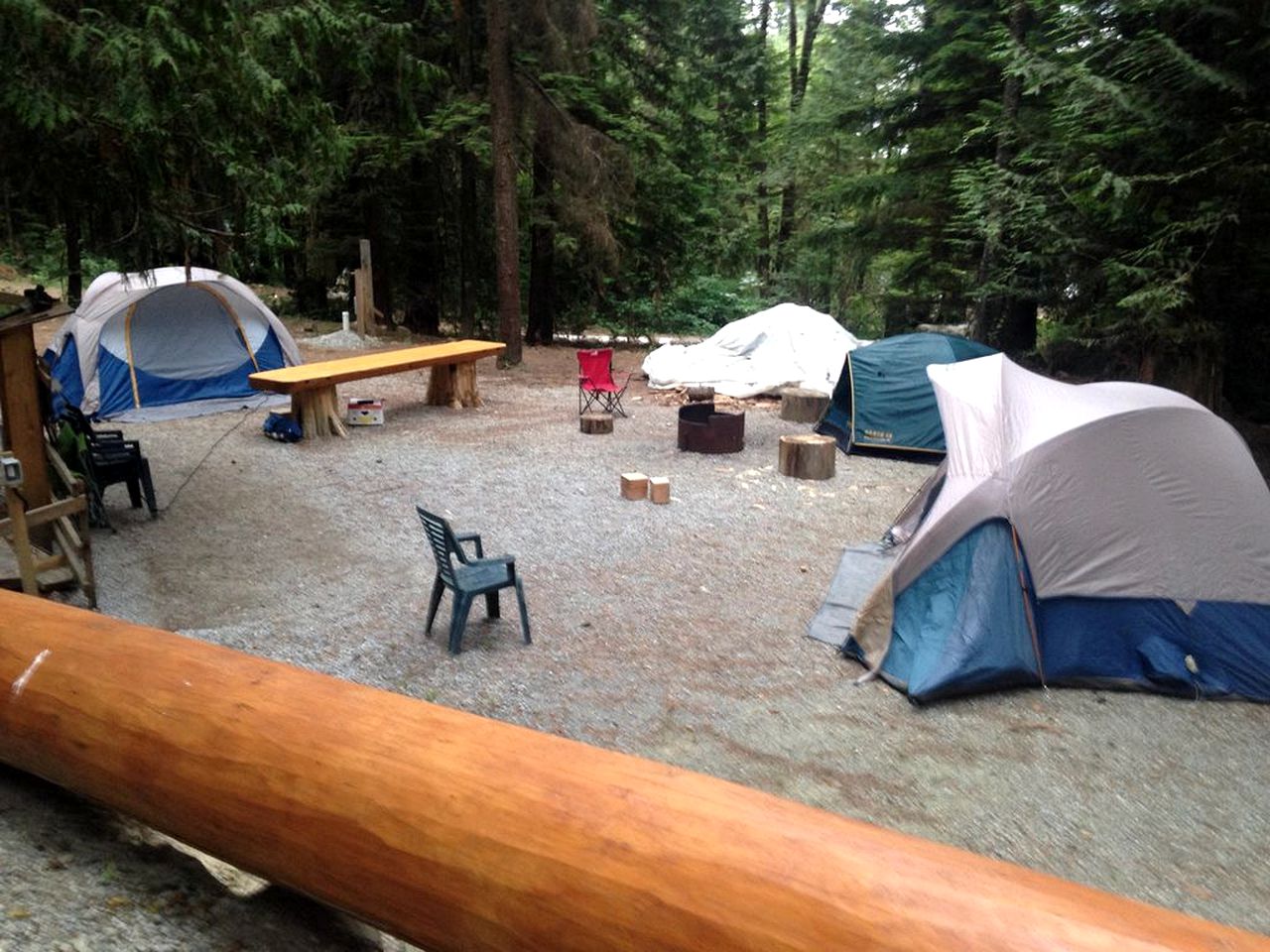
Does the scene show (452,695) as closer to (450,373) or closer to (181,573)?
(181,573)

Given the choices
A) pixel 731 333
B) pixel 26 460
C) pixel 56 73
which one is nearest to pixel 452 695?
pixel 26 460

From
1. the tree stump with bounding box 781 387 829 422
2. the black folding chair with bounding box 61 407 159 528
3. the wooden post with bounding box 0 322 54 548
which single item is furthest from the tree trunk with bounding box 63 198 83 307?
the tree stump with bounding box 781 387 829 422

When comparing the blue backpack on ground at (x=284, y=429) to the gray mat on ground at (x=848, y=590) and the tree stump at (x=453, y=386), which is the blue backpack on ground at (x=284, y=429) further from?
the gray mat on ground at (x=848, y=590)

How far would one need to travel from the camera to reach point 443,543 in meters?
5.07

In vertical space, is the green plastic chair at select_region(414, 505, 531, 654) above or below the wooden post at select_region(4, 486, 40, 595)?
below

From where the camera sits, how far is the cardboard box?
10680 millimetres

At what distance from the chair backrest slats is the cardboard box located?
19.6ft

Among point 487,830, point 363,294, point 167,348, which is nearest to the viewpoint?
point 487,830

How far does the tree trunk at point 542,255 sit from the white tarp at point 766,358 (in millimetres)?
4727

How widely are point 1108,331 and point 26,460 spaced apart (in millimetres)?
10241

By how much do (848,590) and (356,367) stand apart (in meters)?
6.72

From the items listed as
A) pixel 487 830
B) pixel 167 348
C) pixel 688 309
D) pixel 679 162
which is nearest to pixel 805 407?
pixel 167 348

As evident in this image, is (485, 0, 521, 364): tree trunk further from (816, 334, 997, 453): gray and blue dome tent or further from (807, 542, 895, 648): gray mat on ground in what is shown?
(807, 542, 895, 648): gray mat on ground

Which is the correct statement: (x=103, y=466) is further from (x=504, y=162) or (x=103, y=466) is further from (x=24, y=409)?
(x=504, y=162)
